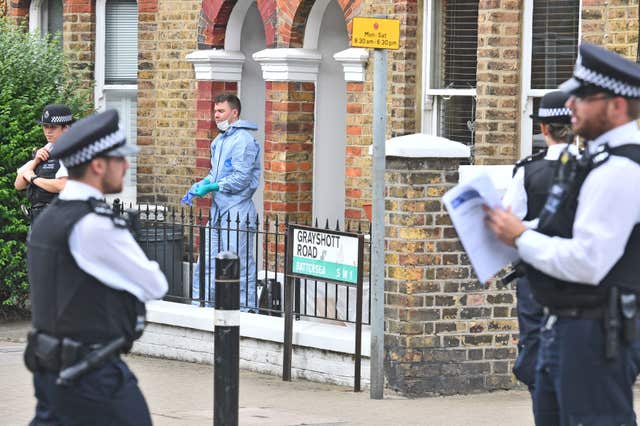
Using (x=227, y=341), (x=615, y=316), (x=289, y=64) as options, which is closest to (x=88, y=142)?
(x=615, y=316)

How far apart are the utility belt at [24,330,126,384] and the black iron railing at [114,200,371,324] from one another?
548 cm

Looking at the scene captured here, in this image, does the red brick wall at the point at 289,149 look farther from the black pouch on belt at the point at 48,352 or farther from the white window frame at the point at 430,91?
the black pouch on belt at the point at 48,352

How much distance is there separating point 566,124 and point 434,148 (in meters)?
3.00

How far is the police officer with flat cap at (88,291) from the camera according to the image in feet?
18.2

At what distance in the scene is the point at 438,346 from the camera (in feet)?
35.5

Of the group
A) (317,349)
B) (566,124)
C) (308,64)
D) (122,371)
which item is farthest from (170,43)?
(122,371)

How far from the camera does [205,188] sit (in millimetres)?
13266

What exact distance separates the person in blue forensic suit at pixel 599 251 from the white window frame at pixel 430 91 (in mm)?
8059

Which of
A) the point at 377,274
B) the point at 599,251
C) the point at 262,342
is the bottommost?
the point at 262,342

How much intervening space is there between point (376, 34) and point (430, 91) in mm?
3641

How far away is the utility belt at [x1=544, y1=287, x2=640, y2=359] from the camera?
5.47 m

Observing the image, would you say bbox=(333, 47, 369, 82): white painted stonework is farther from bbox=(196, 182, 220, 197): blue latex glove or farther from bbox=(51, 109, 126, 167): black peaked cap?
bbox=(51, 109, 126, 167): black peaked cap

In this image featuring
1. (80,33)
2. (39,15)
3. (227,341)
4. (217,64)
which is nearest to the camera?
(227,341)

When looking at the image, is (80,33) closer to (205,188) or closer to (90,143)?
(205,188)
